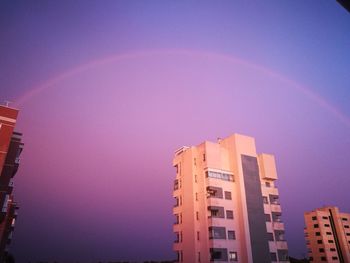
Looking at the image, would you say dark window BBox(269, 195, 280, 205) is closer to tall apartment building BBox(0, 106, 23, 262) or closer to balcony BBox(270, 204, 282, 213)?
balcony BBox(270, 204, 282, 213)

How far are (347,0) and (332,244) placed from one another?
118 meters

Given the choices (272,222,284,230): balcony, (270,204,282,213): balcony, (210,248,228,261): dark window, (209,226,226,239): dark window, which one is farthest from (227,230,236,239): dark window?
(270,204,282,213): balcony

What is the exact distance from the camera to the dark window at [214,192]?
51.9 metres

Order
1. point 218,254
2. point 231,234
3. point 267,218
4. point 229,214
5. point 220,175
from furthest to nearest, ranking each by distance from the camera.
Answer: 1. point 267,218
2. point 220,175
3. point 229,214
4. point 231,234
5. point 218,254

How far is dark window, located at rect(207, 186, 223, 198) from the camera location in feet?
170

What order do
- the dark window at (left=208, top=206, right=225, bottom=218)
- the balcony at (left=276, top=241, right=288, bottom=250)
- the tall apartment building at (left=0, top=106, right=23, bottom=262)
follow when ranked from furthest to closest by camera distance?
the balcony at (left=276, top=241, right=288, bottom=250) → the dark window at (left=208, top=206, right=225, bottom=218) → the tall apartment building at (left=0, top=106, right=23, bottom=262)

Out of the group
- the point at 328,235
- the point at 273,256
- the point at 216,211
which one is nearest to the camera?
the point at 216,211

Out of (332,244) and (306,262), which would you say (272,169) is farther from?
(306,262)

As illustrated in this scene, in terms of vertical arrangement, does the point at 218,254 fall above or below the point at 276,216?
below

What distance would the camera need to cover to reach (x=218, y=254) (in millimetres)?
47344

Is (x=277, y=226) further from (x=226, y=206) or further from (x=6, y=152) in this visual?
(x=6, y=152)

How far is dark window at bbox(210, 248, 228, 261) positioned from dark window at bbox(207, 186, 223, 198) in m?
9.05

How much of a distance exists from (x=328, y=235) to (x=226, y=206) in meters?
70.1

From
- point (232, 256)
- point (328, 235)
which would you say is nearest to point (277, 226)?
point (232, 256)
